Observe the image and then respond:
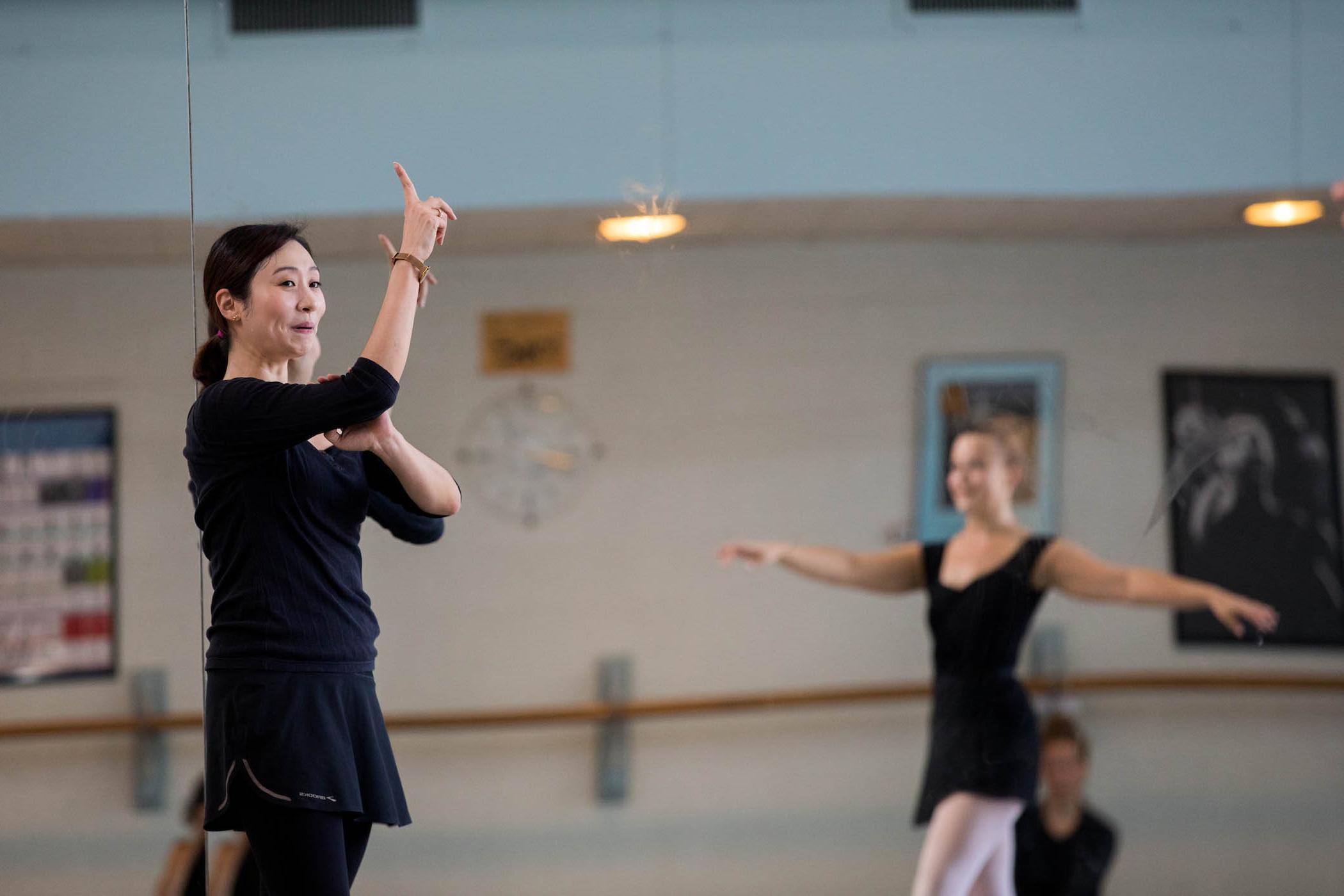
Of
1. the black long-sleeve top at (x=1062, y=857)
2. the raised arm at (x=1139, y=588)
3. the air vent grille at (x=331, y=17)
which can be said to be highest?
the air vent grille at (x=331, y=17)

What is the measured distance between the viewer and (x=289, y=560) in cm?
83

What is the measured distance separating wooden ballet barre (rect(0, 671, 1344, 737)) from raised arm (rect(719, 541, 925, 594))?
125mm

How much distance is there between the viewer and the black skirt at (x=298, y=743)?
802 millimetres

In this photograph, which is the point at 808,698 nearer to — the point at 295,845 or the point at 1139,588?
the point at 1139,588

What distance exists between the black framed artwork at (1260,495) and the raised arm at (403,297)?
893mm

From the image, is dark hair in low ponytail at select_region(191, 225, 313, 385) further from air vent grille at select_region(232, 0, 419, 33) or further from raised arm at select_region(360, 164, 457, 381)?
air vent grille at select_region(232, 0, 419, 33)

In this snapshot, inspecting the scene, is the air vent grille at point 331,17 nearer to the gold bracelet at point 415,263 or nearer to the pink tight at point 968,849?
the gold bracelet at point 415,263

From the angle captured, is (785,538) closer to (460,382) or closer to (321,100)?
(460,382)

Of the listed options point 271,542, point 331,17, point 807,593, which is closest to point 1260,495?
point 807,593

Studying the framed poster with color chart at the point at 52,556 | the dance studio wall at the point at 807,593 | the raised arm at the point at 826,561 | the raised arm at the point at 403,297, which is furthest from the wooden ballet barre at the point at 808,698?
the raised arm at the point at 403,297

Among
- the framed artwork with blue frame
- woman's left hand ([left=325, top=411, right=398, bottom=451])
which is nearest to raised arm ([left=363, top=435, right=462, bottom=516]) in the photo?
woman's left hand ([left=325, top=411, right=398, bottom=451])

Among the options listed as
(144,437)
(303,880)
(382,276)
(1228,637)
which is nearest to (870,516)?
(1228,637)

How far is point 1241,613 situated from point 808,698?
1.60 ft

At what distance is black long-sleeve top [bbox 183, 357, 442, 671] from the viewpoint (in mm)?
793
